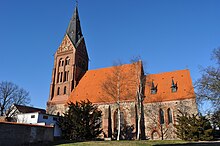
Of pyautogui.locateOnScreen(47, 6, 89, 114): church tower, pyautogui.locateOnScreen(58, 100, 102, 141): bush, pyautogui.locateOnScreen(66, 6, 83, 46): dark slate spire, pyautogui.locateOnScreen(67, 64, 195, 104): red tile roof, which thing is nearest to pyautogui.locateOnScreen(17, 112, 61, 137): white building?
pyautogui.locateOnScreen(58, 100, 102, 141): bush

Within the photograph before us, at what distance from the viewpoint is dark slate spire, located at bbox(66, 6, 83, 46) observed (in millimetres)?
38797

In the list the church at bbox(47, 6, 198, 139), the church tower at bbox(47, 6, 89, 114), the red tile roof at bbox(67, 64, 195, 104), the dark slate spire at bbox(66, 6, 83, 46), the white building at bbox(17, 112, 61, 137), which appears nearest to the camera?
the white building at bbox(17, 112, 61, 137)

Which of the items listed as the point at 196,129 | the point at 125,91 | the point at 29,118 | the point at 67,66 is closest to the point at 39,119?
the point at 29,118

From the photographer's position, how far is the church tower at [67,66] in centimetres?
3453

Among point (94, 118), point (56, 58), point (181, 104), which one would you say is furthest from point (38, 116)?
point (181, 104)

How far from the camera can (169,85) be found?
3009 centimetres

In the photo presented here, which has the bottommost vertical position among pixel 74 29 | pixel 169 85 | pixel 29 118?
pixel 29 118

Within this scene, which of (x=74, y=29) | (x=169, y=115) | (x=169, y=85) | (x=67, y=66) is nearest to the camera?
(x=169, y=115)

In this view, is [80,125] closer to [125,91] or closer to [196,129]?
[125,91]

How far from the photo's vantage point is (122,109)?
29641 millimetres

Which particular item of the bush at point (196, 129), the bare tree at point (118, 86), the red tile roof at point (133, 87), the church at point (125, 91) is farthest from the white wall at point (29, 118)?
the bush at point (196, 129)

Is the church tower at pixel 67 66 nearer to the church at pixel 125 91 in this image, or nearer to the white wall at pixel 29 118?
the church at pixel 125 91

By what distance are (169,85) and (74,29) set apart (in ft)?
68.5

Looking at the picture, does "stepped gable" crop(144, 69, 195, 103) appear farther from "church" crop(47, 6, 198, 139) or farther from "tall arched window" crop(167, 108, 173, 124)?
"tall arched window" crop(167, 108, 173, 124)
